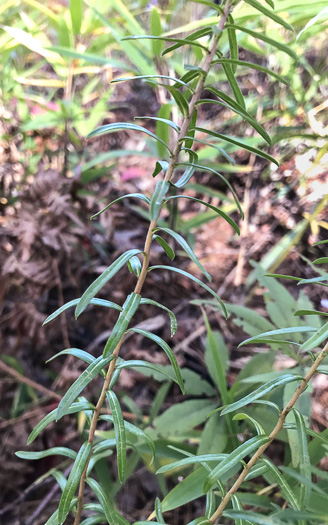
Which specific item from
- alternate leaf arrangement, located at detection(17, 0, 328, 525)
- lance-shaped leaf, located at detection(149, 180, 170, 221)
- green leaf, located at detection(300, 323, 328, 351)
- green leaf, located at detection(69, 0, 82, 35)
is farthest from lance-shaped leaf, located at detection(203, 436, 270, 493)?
green leaf, located at detection(69, 0, 82, 35)

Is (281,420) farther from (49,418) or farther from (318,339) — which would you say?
(49,418)

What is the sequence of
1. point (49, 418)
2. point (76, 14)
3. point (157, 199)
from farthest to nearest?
1. point (76, 14)
2. point (49, 418)
3. point (157, 199)

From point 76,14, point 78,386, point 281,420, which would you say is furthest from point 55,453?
point 76,14

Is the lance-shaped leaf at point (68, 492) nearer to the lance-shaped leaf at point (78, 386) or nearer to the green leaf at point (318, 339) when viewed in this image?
the lance-shaped leaf at point (78, 386)

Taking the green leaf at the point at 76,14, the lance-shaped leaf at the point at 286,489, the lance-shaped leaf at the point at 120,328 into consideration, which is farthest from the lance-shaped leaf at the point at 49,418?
the green leaf at the point at 76,14

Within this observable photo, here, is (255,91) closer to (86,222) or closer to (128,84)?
(128,84)
